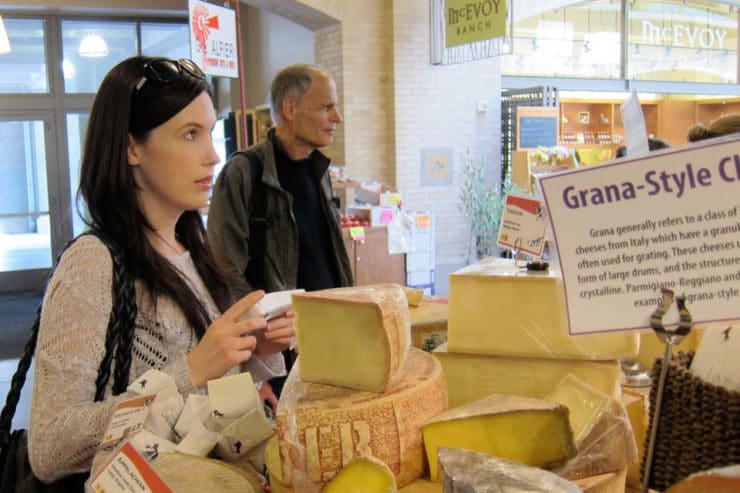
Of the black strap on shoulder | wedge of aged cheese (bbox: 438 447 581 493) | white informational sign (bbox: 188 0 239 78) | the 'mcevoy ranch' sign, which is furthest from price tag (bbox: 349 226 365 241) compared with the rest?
wedge of aged cheese (bbox: 438 447 581 493)

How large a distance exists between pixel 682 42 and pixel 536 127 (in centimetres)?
400

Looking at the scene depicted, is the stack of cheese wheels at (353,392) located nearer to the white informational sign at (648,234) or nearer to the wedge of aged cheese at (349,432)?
the wedge of aged cheese at (349,432)

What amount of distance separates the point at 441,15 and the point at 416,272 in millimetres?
3578

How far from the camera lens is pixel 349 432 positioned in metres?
1.01

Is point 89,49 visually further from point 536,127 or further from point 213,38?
point 213,38

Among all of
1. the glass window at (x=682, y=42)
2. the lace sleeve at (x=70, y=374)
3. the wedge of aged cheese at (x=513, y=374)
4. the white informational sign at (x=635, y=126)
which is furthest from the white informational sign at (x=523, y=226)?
the glass window at (x=682, y=42)

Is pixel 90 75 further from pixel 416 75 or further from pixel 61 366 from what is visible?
pixel 61 366

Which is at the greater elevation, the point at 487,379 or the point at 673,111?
the point at 673,111

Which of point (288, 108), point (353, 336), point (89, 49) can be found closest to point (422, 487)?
point (353, 336)

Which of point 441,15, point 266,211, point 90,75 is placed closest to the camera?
point 266,211

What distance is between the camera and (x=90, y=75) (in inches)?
436

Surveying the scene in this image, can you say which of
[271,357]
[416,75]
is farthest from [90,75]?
[271,357]

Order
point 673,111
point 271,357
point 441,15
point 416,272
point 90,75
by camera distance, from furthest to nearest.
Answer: point 673,111 → point 90,75 → point 441,15 → point 416,272 → point 271,357

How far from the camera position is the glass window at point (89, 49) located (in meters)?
10.9
